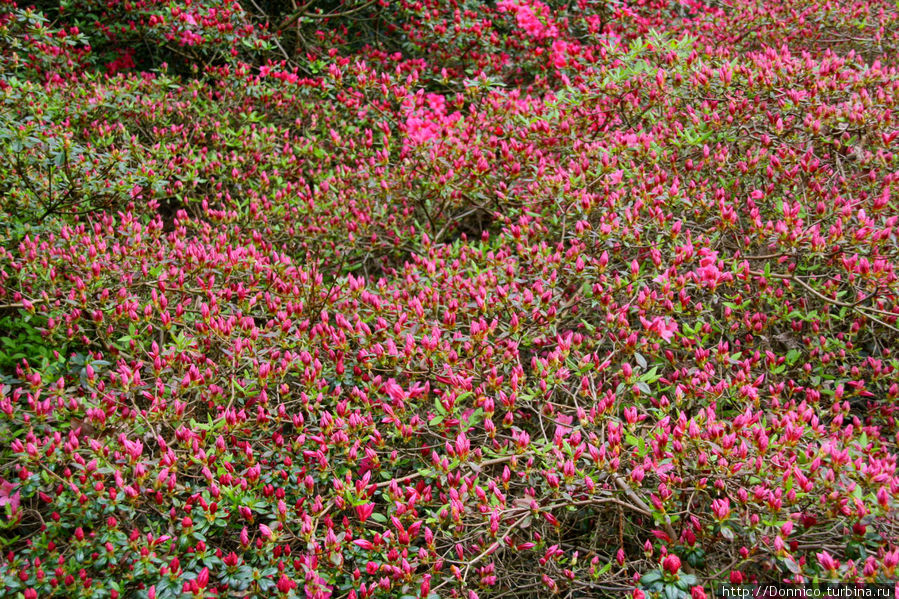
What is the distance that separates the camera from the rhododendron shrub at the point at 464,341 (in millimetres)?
1817

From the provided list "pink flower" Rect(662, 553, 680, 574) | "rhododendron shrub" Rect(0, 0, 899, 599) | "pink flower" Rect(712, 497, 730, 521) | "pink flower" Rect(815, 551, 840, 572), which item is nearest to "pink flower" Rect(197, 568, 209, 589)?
"rhododendron shrub" Rect(0, 0, 899, 599)

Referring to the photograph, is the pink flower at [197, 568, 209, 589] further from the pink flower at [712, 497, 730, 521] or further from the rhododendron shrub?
the pink flower at [712, 497, 730, 521]

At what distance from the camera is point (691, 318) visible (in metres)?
2.60

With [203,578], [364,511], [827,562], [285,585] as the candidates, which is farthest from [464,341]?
[827,562]

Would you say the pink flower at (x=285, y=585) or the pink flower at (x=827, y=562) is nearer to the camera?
the pink flower at (x=827, y=562)

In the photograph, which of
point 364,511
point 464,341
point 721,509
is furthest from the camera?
point 464,341

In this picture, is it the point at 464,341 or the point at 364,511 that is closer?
the point at 364,511

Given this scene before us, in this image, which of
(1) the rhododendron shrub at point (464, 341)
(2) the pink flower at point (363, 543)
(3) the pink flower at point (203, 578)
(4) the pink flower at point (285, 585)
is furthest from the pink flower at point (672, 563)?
(3) the pink flower at point (203, 578)

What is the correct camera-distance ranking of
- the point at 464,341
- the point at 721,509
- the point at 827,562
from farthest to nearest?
the point at 464,341
the point at 721,509
the point at 827,562

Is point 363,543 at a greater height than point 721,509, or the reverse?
point 721,509

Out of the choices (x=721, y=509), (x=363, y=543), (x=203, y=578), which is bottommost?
(x=203, y=578)

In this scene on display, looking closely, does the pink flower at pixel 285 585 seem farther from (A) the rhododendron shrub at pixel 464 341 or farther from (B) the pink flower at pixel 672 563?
(B) the pink flower at pixel 672 563

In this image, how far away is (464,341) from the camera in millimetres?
2365

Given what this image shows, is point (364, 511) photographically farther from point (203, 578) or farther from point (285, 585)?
point (203, 578)
